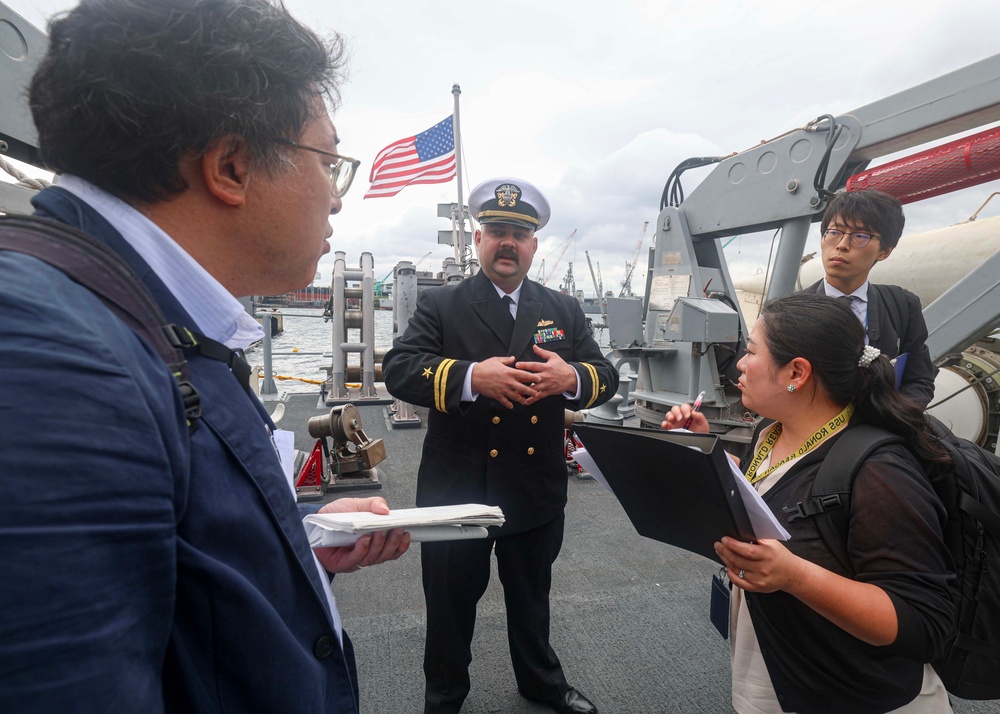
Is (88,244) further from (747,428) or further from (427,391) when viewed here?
A: (747,428)

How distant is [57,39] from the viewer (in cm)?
72

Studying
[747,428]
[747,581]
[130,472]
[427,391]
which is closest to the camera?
[130,472]

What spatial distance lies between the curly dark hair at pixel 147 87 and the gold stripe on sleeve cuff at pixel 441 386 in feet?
4.29

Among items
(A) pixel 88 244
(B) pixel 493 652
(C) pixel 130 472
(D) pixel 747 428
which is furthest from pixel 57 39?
(D) pixel 747 428

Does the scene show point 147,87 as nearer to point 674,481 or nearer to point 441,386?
point 674,481

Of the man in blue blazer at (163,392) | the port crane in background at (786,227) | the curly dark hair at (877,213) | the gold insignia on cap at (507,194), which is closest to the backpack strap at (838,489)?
the man in blue blazer at (163,392)

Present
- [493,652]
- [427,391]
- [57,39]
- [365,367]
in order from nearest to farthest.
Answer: [57,39] < [427,391] < [493,652] < [365,367]

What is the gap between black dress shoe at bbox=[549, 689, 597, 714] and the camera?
221cm

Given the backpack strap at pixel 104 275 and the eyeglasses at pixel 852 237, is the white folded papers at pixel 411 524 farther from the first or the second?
the eyeglasses at pixel 852 237

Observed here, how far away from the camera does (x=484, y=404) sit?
215 cm

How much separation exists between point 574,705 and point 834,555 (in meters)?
1.47

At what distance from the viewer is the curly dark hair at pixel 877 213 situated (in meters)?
2.31

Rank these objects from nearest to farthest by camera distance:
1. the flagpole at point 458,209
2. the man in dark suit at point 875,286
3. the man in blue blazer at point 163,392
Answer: the man in blue blazer at point 163,392
the man in dark suit at point 875,286
the flagpole at point 458,209

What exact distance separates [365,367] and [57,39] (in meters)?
7.39
